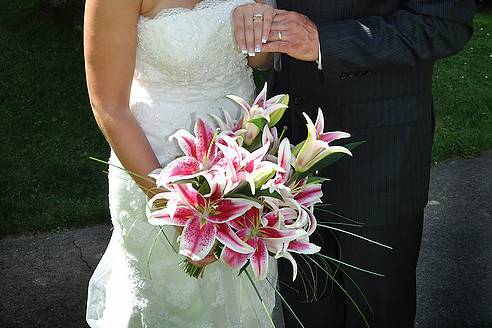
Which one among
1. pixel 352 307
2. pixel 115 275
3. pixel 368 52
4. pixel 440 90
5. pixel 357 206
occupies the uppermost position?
pixel 368 52

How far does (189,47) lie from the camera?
99.6 inches

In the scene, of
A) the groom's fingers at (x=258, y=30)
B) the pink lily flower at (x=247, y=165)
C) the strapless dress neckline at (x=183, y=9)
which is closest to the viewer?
the pink lily flower at (x=247, y=165)

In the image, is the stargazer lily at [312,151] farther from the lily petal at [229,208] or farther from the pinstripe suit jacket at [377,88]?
the pinstripe suit jacket at [377,88]

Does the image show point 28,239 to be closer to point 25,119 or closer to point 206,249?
point 25,119

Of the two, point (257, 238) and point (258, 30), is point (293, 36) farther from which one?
point (257, 238)

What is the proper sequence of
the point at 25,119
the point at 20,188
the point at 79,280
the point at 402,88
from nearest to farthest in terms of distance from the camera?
1. the point at 402,88
2. the point at 79,280
3. the point at 20,188
4. the point at 25,119

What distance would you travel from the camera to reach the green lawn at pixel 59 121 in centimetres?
515

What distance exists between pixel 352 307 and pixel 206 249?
1290 mm

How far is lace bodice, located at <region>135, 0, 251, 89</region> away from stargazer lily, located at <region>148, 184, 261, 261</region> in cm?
57

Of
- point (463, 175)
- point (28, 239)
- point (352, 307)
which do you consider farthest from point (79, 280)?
point (463, 175)

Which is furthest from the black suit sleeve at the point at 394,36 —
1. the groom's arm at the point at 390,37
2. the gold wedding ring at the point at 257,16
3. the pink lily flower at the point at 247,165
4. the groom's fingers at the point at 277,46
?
the pink lily flower at the point at 247,165

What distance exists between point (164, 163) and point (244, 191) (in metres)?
0.64

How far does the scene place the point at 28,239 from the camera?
481cm

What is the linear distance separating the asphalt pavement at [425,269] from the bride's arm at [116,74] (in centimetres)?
175
